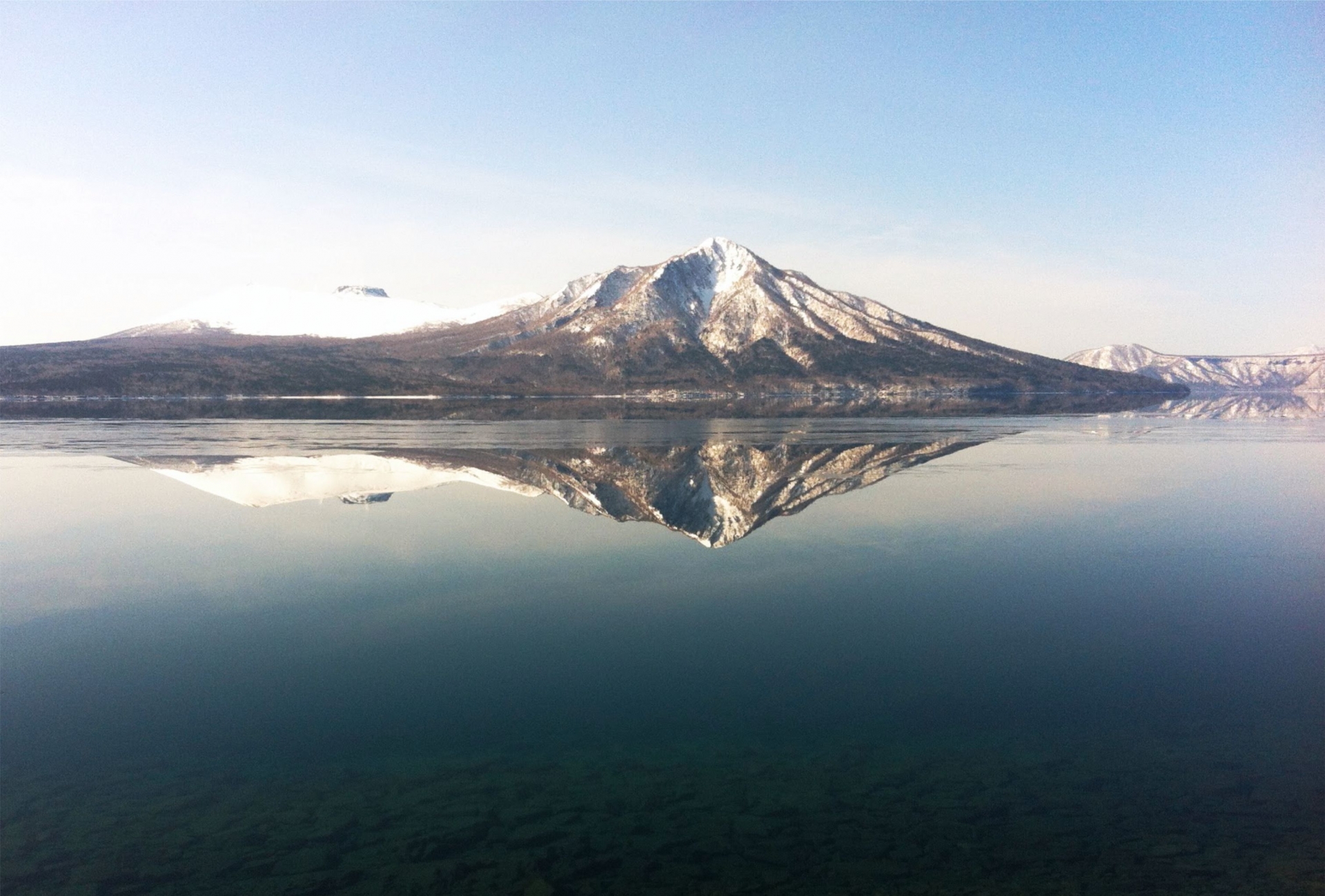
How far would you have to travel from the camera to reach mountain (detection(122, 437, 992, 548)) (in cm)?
4050

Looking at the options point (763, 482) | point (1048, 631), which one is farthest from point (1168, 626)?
point (763, 482)

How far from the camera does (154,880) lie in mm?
11664

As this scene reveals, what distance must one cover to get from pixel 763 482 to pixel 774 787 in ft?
116

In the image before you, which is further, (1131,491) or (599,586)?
(1131,491)

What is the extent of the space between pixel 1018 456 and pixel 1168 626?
4438 cm

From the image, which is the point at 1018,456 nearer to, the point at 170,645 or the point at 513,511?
the point at 513,511

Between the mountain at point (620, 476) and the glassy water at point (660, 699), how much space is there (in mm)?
1204

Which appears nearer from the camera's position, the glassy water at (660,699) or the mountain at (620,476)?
the glassy water at (660,699)

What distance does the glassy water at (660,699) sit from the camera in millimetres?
12203

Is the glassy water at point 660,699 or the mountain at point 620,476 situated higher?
the mountain at point 620,476

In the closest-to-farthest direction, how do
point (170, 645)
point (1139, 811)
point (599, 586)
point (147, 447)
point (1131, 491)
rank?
1. point (1139, 811)
2. point (170, 645)
3. point (599, 586)
4. point (1131, 491)
5. point (147, 447)

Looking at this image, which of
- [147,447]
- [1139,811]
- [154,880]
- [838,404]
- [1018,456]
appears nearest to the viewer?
[154,880]

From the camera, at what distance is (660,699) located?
17.6m

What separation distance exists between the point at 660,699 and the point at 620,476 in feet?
111
